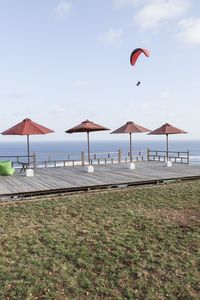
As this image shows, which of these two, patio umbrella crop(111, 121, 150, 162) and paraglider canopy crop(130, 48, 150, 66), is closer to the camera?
paraglider canopy crop(130, 48, 150, 66)

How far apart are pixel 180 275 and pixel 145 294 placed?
1.06 meters

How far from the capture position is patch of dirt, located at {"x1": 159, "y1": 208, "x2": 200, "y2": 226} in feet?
30.0

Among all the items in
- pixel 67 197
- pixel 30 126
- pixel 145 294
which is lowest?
pixel 145 294

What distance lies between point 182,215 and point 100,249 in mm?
3773

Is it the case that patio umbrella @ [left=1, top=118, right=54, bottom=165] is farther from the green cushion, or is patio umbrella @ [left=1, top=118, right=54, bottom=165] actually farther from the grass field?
the grass field

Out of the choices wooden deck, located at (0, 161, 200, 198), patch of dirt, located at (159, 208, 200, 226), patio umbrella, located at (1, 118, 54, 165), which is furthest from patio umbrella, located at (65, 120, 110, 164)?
patch of dirt, located at (159, 208, 200, 226)

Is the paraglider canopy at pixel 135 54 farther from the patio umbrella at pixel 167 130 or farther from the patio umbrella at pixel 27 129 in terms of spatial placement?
the patio umbrella at pixel 167 130

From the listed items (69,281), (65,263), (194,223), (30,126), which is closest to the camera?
(69,281)

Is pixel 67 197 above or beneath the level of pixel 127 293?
above

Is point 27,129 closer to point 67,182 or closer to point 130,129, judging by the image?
point 67,182

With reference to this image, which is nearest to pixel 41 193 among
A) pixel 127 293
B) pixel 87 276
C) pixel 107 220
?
pixel 107 220

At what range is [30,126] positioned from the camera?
16.1 meters

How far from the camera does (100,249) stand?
723 cm

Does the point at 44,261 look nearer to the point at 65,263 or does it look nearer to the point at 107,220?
the point at 65,263
